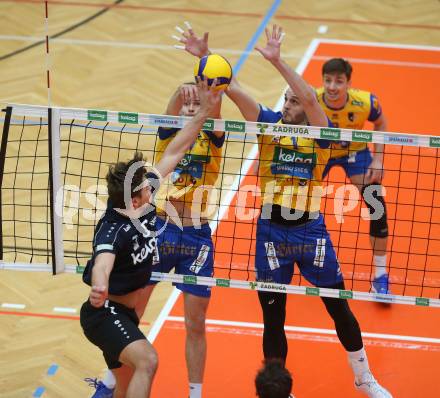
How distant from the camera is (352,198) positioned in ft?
35.5

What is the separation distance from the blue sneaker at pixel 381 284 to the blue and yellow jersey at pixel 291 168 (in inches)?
79.5

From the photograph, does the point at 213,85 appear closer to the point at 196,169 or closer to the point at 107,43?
the point at 196,169

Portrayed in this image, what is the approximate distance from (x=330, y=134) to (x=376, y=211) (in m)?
2.43

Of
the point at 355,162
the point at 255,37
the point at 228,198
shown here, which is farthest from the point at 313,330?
the point at 255,37

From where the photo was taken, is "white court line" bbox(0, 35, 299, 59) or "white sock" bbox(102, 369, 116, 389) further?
"white court line" bbox(0, 35, 299, 59)

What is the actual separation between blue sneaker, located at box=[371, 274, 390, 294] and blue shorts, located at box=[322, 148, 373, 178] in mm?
1087

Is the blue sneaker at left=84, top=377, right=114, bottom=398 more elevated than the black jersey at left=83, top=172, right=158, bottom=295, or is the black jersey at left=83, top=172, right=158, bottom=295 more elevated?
the black jersey at left=83, top=172, right=158, bottom=295

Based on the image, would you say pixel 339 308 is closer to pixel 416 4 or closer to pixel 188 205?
pixel 188 205

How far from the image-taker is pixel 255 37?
48.5 ft

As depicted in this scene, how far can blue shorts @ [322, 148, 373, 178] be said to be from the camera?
31.9 feet

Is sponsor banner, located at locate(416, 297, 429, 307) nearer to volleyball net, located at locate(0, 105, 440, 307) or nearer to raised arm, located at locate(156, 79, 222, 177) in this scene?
volleyball net, located at locate(0, 105, 440, 307)

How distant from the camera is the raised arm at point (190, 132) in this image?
7004 millimetres

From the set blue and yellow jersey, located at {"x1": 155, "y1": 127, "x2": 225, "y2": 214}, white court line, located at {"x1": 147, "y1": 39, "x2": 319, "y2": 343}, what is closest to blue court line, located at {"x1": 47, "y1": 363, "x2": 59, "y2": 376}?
white court line, located at {"x1": 147, "y1": 39, "x2": 319, "y2": 343}

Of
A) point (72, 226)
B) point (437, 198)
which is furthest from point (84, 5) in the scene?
point (437, 198)
